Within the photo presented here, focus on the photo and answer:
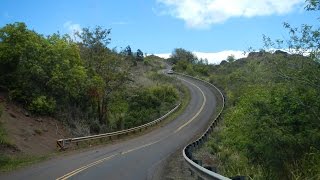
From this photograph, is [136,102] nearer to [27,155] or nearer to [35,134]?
[35,134]

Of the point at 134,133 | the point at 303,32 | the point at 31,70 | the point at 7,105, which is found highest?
the point at 303,32

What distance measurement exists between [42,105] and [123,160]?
1467 centimetres

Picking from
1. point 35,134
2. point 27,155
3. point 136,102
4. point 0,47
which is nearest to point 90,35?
point 136,102

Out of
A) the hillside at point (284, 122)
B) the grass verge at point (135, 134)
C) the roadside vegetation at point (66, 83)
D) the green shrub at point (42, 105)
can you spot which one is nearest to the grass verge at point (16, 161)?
the roadside vegetation at point (66, 83)

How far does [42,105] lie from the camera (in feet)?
121

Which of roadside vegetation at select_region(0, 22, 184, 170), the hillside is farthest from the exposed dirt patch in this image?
the hillside

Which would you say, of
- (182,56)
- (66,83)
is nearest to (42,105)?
(66,83)

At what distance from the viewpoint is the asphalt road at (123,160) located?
18.7 m

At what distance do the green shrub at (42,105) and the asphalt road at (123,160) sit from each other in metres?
6.73

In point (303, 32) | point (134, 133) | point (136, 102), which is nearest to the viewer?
point (303, 32)

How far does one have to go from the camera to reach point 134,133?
152 feet

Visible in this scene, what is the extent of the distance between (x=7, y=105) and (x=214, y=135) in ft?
56.3

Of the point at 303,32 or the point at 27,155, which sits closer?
the point at 303,32

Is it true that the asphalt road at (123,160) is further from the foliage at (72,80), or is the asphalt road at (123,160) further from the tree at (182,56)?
→ the tree at (182,56)
